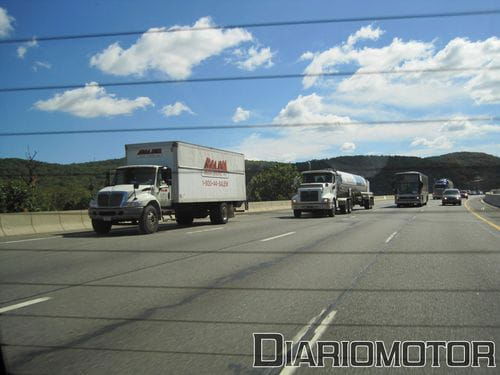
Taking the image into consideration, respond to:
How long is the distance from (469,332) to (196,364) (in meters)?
2.93

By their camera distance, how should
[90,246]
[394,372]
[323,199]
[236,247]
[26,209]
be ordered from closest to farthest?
1. [394,372]
2. [236,247]
3. [90,246]
4. [323,199]
5. [26,209]

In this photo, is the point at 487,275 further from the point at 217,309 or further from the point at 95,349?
the point at 95,349

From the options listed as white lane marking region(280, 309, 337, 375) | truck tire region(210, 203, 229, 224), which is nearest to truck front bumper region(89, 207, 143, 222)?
truck tire region(210, 203, 229, 224)

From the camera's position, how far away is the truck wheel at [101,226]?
1845cm

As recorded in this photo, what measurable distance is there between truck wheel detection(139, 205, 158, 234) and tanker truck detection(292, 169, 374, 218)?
41.5 ft

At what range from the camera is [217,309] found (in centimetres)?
616

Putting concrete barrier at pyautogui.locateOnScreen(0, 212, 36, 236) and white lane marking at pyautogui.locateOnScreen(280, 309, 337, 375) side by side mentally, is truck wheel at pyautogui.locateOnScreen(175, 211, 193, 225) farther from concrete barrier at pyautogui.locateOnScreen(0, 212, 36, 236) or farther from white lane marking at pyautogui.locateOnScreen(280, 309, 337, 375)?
white lane marking at pyautogui.locateOnScreen(280, 309, 337, 375)

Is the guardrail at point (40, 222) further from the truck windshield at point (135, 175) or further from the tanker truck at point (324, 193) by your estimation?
the tanker truck at point (324, 193)

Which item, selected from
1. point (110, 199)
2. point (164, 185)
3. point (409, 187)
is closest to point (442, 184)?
point (409, 187)

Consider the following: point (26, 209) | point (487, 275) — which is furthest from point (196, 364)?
point (26, 209)

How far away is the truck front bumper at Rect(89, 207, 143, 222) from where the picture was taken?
17.7 metres

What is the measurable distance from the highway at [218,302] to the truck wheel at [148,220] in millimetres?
5541

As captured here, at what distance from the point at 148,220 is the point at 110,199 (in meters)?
1.62

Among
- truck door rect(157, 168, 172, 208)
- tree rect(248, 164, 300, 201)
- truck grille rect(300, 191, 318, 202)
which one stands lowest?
truck grille rect(300, 191, 318, 202)
